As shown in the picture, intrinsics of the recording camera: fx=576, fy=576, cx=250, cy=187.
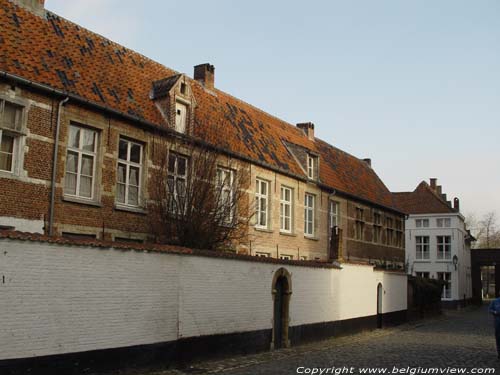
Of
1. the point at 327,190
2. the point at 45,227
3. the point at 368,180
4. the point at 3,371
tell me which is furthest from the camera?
the point at 368,180

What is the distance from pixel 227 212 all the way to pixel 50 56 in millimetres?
6322

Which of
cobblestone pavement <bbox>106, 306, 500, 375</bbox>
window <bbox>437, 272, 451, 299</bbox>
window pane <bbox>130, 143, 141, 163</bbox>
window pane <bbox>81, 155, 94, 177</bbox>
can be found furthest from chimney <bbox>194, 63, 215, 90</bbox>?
window <bbox>437, 272, 451, 299</bbox>

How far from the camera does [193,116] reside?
19.0 m

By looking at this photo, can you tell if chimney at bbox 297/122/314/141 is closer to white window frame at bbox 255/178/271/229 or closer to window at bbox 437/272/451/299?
white window frame at bbox 255/178/271/229

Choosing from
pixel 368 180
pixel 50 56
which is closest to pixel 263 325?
pixel 50 56

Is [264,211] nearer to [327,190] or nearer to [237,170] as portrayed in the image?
[237,170]

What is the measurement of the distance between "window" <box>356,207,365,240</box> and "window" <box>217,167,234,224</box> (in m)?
14.6

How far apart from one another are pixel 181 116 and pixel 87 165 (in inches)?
184

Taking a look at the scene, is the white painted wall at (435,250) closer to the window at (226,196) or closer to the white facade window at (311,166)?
the white facade window at (311,166)

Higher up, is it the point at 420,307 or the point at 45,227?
the point at 45,227

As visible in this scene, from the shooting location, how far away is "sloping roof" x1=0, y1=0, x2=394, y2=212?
14484mm

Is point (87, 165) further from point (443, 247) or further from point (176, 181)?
point (443, 247)

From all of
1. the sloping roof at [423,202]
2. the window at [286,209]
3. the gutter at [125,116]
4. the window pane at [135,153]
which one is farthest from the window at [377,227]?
the window pane at [135,153]

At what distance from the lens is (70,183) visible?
14664 mm
